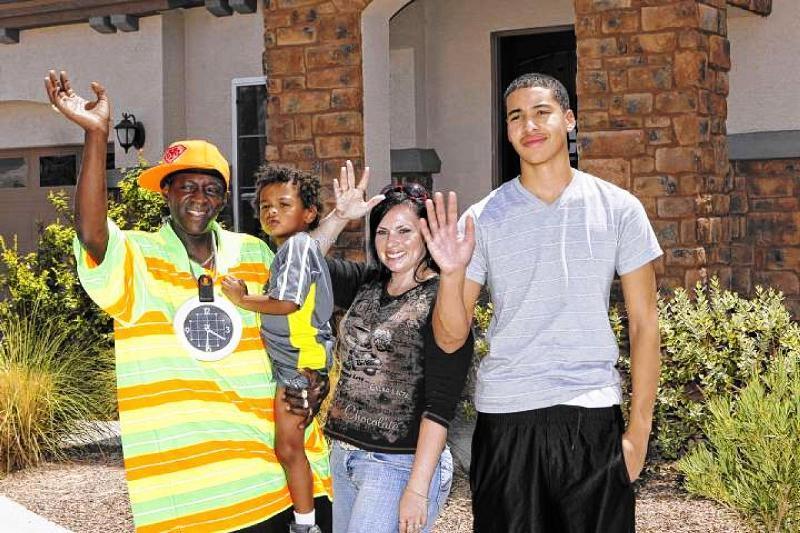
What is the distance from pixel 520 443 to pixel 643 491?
130 inches

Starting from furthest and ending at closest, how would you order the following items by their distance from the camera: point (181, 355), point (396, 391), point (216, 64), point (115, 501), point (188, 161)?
point (216, 64) → point (115, 501) → point (396, 391) → point (188, 161) → point (181, 355)

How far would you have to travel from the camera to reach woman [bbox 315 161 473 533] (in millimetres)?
3133

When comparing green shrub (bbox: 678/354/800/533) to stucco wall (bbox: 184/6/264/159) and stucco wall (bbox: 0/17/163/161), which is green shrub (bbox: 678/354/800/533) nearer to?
stucco wall (bbox: 184/6/264/159)

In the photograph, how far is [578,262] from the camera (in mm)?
3023

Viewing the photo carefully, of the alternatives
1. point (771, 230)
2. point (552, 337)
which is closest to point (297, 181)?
point (552, 337)

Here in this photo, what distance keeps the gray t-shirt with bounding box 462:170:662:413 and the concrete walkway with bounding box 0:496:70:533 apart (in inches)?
147

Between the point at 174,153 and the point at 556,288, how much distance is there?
3.64 feet

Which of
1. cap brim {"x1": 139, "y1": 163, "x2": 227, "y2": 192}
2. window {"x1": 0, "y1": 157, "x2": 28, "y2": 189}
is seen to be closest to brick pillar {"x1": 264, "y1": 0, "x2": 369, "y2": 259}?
cap brim {"x1": 139, "y1": 163, "x2": 227, "y2": 192}

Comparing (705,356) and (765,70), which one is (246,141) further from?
(705,356)

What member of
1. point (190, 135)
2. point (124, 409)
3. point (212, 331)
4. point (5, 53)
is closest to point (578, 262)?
point (212, 331)

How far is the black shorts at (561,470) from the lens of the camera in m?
3.01

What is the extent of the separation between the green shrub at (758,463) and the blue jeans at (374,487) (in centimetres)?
195

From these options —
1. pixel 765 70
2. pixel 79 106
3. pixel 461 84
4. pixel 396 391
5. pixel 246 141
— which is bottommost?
pixel 396 391

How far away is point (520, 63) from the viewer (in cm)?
1166
